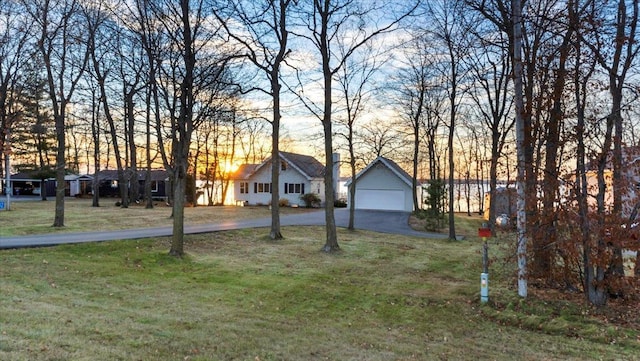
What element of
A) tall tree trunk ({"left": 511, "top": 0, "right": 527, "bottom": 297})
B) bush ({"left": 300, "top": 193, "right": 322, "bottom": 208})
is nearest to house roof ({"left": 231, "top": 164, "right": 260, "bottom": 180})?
bush ({"left": 300, "top": 193, "right": 322, "bottom": 208})

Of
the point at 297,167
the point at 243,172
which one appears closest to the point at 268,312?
the point at 297,167

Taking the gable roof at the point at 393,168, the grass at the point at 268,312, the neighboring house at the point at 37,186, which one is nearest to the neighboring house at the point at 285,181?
the gable roof at the point at 393,168

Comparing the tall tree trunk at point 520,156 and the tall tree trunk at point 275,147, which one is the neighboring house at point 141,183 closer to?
the tall tree trunk at point 275,147

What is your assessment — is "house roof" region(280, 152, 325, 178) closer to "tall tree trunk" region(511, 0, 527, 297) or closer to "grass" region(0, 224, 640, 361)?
"grass" region(0, 224, 640, 361)

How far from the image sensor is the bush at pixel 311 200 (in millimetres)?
39162

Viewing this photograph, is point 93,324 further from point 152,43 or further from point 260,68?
point 260,68

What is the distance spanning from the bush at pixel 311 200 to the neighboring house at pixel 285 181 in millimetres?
991

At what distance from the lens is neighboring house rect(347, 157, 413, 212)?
35969mm

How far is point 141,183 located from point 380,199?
28679 millimetres

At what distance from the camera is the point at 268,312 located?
761cm

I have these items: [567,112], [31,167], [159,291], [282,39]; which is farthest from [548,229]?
[31,167]

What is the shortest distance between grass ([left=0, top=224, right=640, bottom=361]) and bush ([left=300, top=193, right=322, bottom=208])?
25741 mm

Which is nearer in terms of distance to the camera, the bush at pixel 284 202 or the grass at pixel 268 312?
the grass at pixel 268 312

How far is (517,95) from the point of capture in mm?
8570
